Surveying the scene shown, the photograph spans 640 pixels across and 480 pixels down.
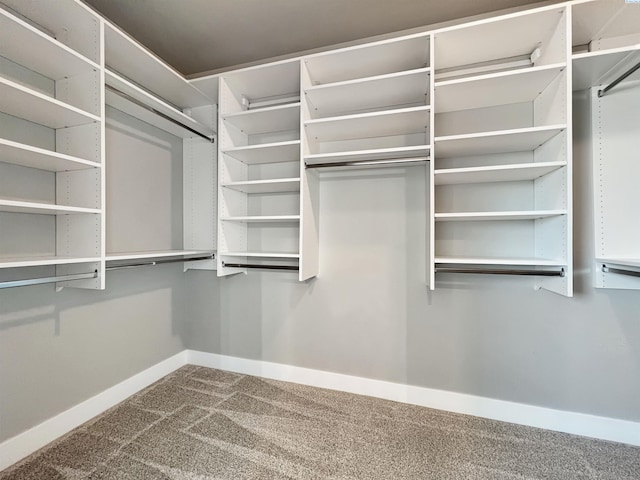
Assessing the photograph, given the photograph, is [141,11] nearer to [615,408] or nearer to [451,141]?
[451,141]

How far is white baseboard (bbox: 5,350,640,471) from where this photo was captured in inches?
69.8

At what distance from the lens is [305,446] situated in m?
1.80

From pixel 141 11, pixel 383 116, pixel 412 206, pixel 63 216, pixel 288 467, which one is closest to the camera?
pixel 288 467

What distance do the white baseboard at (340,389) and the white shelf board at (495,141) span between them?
1.72m

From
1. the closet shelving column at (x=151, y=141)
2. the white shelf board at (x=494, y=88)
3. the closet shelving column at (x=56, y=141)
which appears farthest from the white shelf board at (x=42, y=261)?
the white shelf board at (x=494, y=88)

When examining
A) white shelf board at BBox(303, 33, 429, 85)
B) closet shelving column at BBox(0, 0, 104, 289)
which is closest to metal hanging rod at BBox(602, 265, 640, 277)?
white shelf board at BBox(303, 33, 429, 85)

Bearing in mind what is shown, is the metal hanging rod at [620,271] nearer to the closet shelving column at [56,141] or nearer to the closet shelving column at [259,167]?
the closet shelving column at [259,167]

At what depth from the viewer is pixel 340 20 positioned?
2.18 metres

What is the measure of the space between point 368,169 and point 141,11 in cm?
193

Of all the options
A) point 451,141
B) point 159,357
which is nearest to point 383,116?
point 451,141

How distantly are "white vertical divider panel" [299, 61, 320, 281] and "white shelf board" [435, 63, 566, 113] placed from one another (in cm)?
88

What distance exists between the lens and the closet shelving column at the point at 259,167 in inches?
88.8

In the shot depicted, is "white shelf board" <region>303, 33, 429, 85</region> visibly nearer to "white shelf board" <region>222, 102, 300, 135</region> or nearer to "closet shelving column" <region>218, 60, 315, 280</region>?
"closet shelving column" <region>218, 60, 315, 280</region>

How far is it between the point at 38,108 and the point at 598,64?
3043 millimetres
